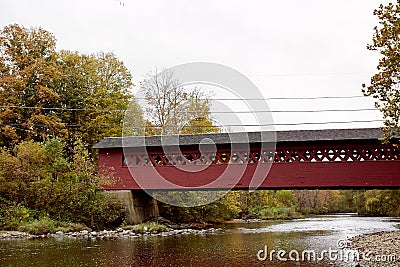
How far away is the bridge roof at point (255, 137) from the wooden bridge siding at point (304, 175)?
3.12 ft

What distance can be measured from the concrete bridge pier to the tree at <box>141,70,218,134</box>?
523 centimetres

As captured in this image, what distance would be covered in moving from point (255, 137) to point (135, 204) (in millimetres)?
5583

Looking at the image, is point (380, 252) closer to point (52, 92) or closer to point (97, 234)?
point (97, 234)

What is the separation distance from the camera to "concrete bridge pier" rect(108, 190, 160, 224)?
1800cm

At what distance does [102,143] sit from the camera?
18875 millimetres

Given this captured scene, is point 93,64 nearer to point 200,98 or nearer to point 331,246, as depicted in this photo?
point 200,98

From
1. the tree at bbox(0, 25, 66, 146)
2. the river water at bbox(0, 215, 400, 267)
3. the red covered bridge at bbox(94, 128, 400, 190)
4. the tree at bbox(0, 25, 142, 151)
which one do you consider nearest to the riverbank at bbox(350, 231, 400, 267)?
the river water at bbox(0, 215, 400, 267)

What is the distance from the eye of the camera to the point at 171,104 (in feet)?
80.7

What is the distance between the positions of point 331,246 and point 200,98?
1516 cm

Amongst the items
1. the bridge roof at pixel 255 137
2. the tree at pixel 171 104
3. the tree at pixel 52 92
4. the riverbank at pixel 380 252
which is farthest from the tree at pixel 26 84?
the riverbank at pixel 380 252

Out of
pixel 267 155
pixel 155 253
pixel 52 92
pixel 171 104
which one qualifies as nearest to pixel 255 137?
pixel 267 155

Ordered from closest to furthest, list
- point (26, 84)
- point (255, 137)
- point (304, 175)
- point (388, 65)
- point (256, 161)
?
point (388, 65)
point (304, 175)
point (255, 137)
point (256, 161)
point (26, 84)

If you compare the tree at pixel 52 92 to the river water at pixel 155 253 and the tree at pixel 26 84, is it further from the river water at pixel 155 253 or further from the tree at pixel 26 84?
the river water at pixel 155 253

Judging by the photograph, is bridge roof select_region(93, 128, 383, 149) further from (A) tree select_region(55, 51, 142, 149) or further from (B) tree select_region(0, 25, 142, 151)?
(A) tree select_region(55, 51, 142, 149)
